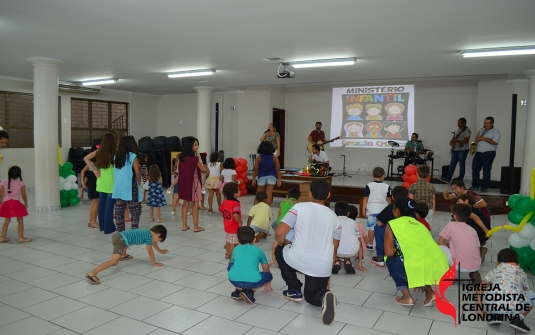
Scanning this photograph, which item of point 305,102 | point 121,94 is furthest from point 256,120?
point 121,94

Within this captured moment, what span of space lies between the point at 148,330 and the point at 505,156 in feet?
34.4

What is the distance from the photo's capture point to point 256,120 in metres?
13.0

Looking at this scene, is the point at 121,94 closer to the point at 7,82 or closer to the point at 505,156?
the point at 7,82

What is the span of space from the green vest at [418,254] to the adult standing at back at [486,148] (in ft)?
21.7

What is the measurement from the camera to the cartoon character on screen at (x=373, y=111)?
11.7 m

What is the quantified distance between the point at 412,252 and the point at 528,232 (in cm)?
190

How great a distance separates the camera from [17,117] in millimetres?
10492

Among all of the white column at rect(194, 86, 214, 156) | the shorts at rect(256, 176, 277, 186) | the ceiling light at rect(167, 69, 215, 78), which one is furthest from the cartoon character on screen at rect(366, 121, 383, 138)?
the shorts at rect(256, 176, 277, 186)

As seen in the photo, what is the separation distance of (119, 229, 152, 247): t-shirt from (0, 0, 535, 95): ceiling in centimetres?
255

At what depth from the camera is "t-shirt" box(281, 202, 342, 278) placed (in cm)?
308

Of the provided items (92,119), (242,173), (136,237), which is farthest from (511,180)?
(92,119)

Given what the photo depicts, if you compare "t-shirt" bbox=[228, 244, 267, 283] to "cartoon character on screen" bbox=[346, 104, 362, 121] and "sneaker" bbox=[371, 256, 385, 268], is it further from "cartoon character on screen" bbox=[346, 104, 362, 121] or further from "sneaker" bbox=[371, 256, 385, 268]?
"cartoon character on screen" bbox=[346, 104, 362, 121]

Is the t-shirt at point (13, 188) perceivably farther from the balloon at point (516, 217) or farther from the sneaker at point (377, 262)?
the balloon at point (516, 217)

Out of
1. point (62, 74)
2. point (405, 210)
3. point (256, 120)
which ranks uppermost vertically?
point (62, 74)
